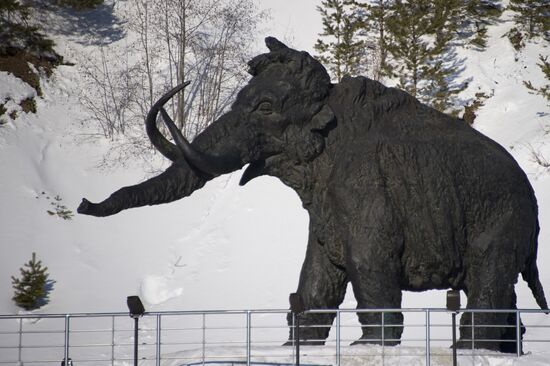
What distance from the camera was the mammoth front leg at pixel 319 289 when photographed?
10109 mm

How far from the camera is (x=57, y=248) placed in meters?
24.6

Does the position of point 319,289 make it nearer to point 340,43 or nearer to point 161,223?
point 161,223

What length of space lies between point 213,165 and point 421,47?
2210 cm

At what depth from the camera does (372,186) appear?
9414 mm

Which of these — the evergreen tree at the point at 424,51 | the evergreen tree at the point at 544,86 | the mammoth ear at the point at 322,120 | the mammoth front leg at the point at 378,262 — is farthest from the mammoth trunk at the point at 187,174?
the evergreen tree at the point at 424,51

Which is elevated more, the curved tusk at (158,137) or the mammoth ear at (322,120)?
the mammoth ear at (322,120)

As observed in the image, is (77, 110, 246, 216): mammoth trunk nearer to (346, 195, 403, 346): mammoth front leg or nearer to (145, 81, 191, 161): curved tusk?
(145, 81, 191, 161): curved tusk

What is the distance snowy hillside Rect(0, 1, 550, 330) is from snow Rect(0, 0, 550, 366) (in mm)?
30

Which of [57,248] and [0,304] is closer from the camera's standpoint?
[0,304]

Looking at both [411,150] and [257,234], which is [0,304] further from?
[411,150]

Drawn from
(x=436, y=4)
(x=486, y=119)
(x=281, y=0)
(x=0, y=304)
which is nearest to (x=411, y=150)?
(x=0, y=304)

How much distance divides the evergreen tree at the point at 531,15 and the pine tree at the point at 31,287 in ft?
55.0

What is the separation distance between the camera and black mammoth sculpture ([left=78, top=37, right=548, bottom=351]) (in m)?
9.39

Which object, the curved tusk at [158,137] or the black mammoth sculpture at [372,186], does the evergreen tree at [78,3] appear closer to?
the black mammoth sculpture at [372,186]
